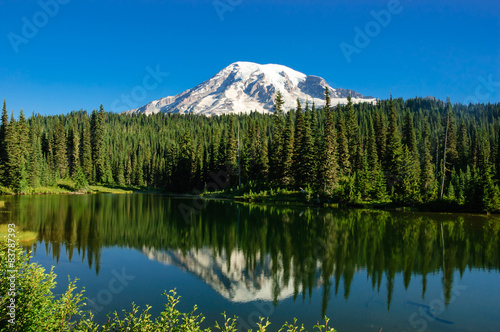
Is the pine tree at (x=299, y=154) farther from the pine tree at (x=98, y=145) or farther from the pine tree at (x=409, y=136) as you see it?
the pine tree at (x=98, y=145)

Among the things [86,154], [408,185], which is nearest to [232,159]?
[408,185]

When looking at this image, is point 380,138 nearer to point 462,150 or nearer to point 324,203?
point 324,203

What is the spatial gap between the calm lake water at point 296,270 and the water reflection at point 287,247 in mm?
92

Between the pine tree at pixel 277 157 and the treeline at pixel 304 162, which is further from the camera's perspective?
the pine tree at pixel 277 157

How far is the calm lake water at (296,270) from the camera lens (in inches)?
508

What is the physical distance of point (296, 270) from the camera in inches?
720

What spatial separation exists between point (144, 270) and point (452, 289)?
15.3 m

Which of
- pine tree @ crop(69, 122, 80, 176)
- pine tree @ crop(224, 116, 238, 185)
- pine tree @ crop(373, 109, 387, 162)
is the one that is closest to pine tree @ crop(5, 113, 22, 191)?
pine tree @ crop(69, 122, 80, 176)

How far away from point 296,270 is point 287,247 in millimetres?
5455

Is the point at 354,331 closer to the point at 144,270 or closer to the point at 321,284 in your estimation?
the point at 321,284

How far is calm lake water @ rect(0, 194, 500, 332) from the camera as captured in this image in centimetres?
1289

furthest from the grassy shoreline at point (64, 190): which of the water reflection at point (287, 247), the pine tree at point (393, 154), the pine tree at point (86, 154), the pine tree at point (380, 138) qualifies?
the pine tree at point (393, 154)

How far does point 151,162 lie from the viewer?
13350cm

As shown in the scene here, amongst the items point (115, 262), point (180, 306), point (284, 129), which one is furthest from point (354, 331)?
point (284, 129)
